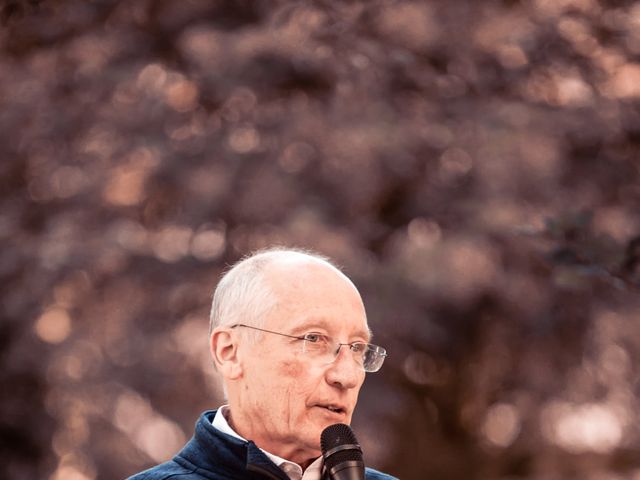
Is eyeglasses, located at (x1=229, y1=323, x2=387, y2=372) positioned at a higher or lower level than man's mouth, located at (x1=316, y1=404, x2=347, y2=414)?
higher

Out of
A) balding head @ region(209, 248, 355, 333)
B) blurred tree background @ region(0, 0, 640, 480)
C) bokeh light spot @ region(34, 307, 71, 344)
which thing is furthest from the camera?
bokeh light spot @ region(34, 307, 71, 344)

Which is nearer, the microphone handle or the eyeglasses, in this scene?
the microphone handle

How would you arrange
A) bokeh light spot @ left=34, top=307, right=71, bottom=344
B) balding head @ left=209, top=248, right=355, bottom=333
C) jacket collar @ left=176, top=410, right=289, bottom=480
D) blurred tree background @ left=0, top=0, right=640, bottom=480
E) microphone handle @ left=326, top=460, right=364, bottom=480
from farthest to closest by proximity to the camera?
bokeh light spot @ left=34, top=307, right=71, bottom=344, blurred tree background @ left=0, top=0, right=640, bottom=480, balding head @ left=209, top=248, right=355, bottom=333, jacket collar @ left=176, top=410, right=289, bottom=480, microphone handle @ left=326, top=460, right=364, bottom=480

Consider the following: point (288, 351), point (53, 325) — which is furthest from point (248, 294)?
point (53, 325)

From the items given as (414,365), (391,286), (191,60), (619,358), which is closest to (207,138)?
(191,60)

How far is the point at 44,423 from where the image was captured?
4027mm

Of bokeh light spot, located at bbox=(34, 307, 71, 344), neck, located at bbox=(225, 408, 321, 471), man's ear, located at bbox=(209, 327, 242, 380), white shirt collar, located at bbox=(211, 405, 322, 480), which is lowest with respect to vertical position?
bokeh light spot, located at bbox=(34, 307, 71, 344)

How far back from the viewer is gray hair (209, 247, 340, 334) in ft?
5.21

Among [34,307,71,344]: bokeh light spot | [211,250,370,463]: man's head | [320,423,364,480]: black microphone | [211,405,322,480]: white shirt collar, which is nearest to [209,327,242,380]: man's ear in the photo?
[211,250,370,463]: man's head

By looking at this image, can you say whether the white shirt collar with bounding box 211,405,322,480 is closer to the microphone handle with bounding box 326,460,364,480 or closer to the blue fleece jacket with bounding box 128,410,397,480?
the blue fleece jacket with bounding box 128,410,397,480

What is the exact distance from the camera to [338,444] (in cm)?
136

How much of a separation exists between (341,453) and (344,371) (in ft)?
0.64

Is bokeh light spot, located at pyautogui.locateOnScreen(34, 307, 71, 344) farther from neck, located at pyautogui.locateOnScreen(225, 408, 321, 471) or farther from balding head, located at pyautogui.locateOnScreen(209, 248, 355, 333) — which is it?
neck, located at pyautogui.locateOnScreen(225, 408, 321, 471)

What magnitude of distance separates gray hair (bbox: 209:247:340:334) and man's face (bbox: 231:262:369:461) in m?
0.02
